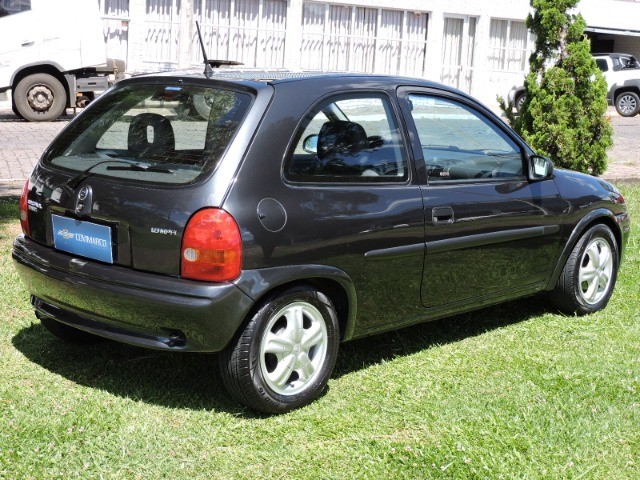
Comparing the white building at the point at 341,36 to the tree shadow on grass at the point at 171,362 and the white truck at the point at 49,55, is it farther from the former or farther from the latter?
the tree shadow on grass at the point at 171,362

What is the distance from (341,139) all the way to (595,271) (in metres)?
2.45

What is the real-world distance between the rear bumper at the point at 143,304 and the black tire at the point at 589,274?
2.73 m

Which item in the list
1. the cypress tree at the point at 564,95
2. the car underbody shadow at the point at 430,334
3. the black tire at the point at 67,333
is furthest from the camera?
the cypress tree at the point at 564,95

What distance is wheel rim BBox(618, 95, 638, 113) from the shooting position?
29219 millimetres

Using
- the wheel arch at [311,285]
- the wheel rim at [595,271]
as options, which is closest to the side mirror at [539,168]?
the wheel rim at [595,271]

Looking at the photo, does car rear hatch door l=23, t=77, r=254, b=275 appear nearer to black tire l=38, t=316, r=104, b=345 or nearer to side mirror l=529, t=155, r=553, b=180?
black tire l=38, t=316, r=104, b=345

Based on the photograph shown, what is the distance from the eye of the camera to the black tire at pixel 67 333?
541cm

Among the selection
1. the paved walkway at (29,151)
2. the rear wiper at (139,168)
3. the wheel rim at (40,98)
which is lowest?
the paved walkway at (29,151)

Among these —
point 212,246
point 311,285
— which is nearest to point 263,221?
point 212,246

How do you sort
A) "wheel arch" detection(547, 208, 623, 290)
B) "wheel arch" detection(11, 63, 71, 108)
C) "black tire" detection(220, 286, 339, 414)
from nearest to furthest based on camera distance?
"black tire" detection(220, 286, 339, 414)
"wheel arch" detection(547, 208, 623, 290)
"wheel arch" detection(11, 63, 71, 108)

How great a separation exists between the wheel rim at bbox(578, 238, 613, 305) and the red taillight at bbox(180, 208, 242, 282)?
2.92m

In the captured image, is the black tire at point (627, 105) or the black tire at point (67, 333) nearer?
the black tire at point (67, 333)

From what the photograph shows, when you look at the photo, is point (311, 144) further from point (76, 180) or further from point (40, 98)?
point (40, 98)

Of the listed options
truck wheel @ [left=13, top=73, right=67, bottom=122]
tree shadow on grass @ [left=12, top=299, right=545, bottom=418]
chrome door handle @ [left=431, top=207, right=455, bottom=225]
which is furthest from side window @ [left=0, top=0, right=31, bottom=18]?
chrome door handle @ [left=431, top=207, right=455, bottom=225]
